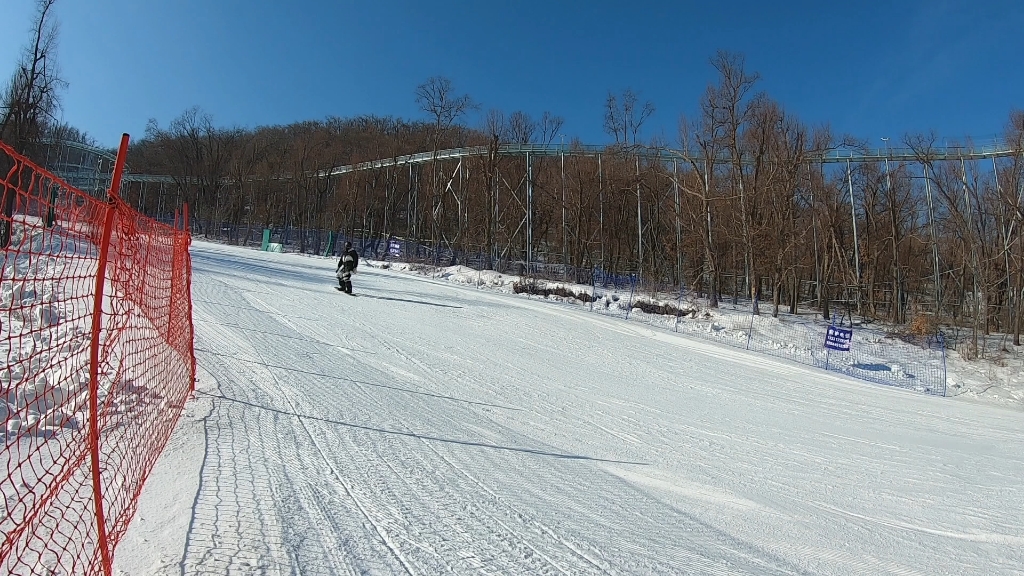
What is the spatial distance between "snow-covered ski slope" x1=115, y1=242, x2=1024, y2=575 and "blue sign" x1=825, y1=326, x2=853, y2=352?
5882 millimetres

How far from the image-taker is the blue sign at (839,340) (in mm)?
17562

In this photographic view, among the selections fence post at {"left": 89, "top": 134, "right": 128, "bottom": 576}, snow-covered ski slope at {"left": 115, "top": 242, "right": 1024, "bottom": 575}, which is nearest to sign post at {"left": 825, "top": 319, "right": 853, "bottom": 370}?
snow-covered ski slope at {"left": 115, "top": 242, "right": 1024, "bottom": 575}

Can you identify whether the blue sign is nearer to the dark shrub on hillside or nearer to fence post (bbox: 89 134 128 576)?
the dark shrub on hillside

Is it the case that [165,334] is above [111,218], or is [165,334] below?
below

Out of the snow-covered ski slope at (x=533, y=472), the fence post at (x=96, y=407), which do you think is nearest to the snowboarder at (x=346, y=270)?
the snow-covered ski slope at (x=533, y=472)

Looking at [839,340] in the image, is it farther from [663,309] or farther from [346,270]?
[346,270]

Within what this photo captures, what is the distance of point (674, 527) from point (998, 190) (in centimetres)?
3478

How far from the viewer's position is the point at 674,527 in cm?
407

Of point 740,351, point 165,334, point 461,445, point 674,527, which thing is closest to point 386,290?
point 740,351

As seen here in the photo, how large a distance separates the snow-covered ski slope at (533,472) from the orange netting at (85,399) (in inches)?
9.3

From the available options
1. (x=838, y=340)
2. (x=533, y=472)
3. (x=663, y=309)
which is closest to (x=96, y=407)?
(x=533, y=472)

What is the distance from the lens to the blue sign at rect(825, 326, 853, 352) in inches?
691

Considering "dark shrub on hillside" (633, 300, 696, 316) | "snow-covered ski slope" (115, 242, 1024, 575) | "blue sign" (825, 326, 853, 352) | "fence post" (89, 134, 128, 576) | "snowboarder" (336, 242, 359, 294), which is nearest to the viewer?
"fence post" (89, 134, 128, 576)

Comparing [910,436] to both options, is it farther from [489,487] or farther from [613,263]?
[613,263]
